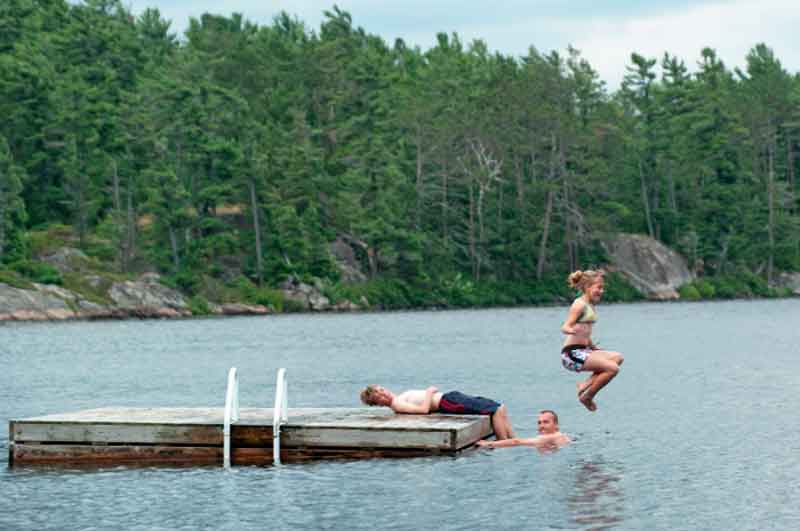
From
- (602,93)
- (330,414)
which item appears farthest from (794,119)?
(330,414)

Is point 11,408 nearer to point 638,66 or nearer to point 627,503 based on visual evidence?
point 627,503

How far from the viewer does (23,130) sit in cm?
10238

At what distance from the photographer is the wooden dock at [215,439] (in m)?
22.5

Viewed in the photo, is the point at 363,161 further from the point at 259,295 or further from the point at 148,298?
the point at 148,298

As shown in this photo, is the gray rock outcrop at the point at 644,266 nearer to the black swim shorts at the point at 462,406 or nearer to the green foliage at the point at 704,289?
the green foliage at the point at 704,289

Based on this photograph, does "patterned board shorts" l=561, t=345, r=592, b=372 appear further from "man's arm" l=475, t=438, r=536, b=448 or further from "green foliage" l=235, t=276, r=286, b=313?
"green foliage" l=235, t=276, r=286, b=313

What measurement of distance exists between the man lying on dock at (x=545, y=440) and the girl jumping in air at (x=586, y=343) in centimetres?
162

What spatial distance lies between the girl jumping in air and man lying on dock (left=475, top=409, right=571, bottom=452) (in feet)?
5.33

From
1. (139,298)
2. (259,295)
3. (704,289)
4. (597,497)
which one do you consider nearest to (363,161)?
(259,295)

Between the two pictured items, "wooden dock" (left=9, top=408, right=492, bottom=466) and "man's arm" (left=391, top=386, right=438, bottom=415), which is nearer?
"wooden dock" (left=9, top=408, right=492, bottom=466)

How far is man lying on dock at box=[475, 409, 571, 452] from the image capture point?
79.5 ft

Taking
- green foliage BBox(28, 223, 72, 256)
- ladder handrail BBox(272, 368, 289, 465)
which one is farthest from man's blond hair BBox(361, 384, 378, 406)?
green foliage BBox(28, 223, 72, 256)

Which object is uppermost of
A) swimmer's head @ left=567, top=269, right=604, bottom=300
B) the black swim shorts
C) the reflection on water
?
swimmer's head @ left=567, top=269, right=604, bottom=300

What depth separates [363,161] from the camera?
112000 mm
